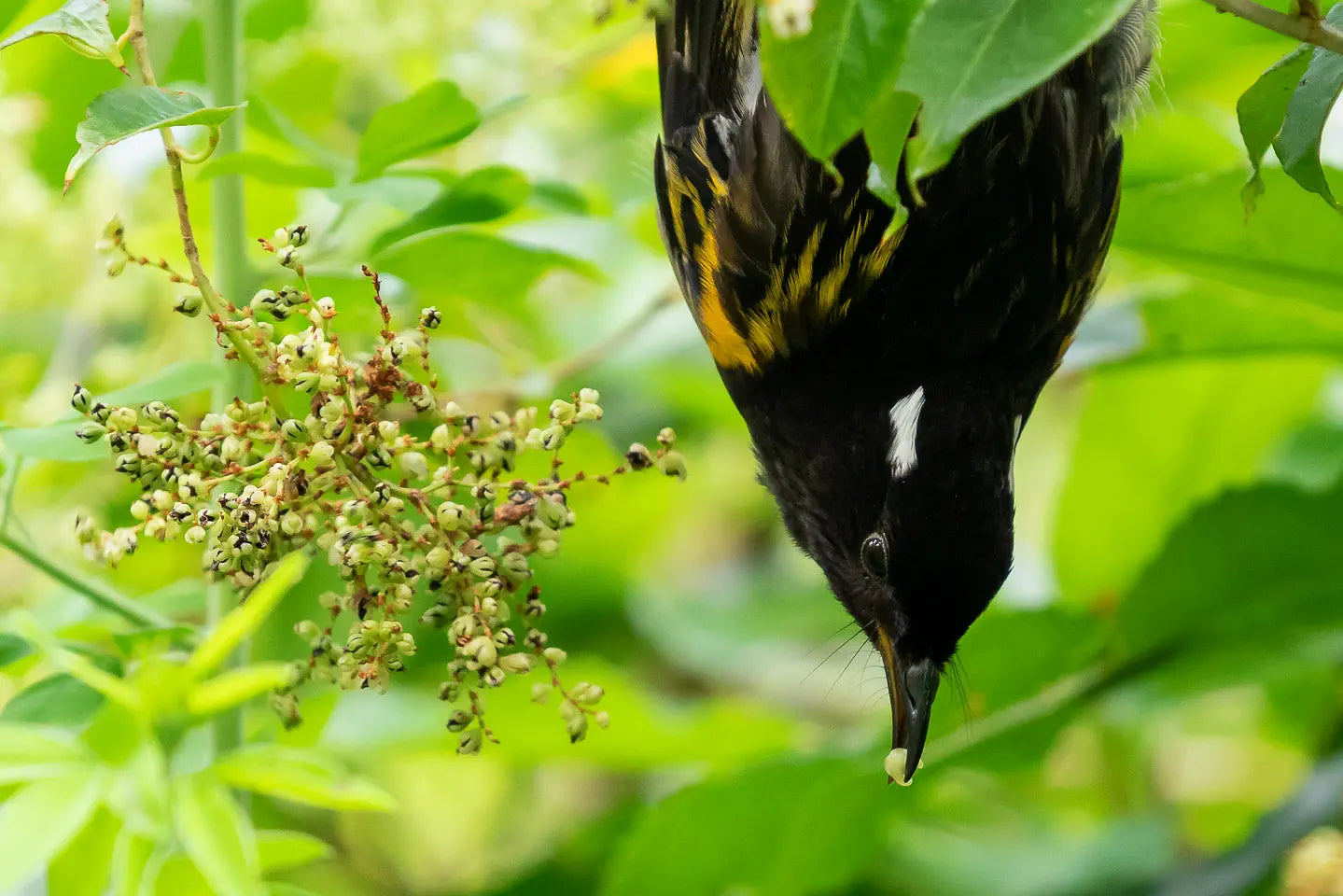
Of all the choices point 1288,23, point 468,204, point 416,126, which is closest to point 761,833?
point 468,204

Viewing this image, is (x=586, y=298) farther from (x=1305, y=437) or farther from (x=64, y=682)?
(x=64, y=682)

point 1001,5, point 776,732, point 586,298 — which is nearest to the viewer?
point 1001,5

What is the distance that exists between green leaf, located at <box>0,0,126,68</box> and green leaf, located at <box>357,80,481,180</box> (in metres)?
0.37

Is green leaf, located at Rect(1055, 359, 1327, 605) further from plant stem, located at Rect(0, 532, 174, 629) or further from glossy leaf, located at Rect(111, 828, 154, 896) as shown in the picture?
glossy leaf, located at Rect(111, 828, 154, 896)

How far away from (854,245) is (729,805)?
767mm

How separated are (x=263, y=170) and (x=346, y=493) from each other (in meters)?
0.34

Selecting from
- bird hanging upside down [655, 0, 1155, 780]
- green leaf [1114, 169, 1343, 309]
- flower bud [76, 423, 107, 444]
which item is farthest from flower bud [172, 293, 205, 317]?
green leaf [1114, 169, 1343, 309]

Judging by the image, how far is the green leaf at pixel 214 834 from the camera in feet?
2.89

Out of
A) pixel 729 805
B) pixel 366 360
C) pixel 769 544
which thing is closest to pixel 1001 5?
pixel 366 360

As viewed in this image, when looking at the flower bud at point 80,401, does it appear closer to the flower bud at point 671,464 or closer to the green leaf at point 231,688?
the green leaf at point 231,688

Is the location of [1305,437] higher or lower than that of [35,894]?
lower

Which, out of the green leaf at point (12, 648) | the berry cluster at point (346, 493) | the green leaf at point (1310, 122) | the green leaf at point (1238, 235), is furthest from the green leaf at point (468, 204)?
the green leaf at point (1238, 235)

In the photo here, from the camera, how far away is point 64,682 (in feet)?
3.73

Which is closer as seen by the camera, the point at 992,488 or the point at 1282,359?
the point at 992,488
